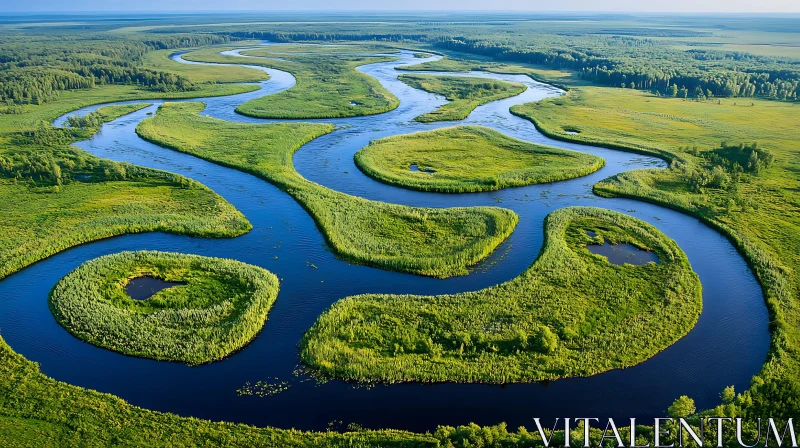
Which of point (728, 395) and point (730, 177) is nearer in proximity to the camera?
point (728, 395)

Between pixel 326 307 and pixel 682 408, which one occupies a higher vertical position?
pixel 682 408

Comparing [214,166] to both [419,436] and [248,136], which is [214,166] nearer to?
[248,136]

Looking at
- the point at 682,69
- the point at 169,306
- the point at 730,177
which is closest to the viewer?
the point at 169,306

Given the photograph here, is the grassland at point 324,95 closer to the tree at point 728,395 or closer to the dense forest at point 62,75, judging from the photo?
the dense forest at point 62,75

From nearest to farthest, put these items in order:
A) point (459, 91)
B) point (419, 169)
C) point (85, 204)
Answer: point (85, 204) < point (419, 169) < point (459, 91)

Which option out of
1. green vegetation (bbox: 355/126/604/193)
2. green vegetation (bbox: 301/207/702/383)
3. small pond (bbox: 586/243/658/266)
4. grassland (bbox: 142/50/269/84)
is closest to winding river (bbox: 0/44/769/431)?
green vegetation (bbox: 301/207/702/383)

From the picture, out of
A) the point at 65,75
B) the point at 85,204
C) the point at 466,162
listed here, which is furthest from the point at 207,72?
the point at 466,162

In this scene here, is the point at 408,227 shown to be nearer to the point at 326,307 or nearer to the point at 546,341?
the point at 326,307

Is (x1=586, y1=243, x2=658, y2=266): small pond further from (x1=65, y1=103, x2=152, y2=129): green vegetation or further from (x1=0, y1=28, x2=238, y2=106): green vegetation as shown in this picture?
(x1=0, y1=28, x2=238, y2=106): green vegetation
